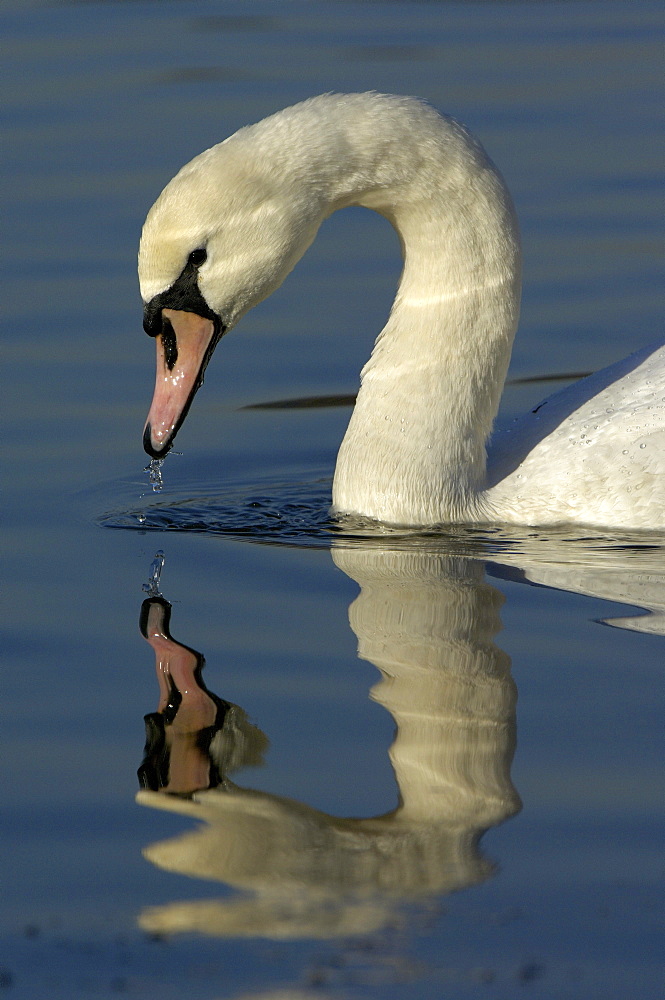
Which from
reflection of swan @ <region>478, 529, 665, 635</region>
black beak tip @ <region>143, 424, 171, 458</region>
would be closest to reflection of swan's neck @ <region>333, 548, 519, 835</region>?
reflection of swan @ <region>478, 529, 665, 635</region>

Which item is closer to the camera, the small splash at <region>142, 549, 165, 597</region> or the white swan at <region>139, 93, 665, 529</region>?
the small splash at <region>142, 549, 165, 597</region>

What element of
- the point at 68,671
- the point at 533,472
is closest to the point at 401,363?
the point at 533,472

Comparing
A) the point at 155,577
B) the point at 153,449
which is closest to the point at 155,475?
the point at 153,449

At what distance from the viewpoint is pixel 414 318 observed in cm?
680

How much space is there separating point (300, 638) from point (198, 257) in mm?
1599

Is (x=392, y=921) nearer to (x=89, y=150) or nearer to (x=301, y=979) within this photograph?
(x=301, y=979)

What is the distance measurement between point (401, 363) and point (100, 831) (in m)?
3.06

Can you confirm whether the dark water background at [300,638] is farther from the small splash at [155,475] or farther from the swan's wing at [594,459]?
the swan's wing at [594,459]

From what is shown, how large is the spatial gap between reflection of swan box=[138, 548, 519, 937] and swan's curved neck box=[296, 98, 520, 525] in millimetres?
1356

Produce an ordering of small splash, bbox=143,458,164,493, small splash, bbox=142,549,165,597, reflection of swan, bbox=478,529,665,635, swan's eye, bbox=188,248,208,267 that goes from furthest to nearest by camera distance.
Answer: small splash, bbox=143,458,164,493 < swan's eye, bbox=188,248,208,267 < small splash, bbox=142,549,165,597 < reflection of swan, bbox=478,529,665,635

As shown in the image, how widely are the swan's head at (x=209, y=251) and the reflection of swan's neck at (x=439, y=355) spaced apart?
38 centimetres

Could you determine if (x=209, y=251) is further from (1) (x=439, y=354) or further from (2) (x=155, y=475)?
(2) (x=155, y=475)

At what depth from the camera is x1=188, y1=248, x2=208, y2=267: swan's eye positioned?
20.3 ft

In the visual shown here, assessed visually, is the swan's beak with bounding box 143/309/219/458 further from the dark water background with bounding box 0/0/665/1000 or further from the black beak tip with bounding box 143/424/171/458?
the dark water background with bounding box 0/0/665/1000
